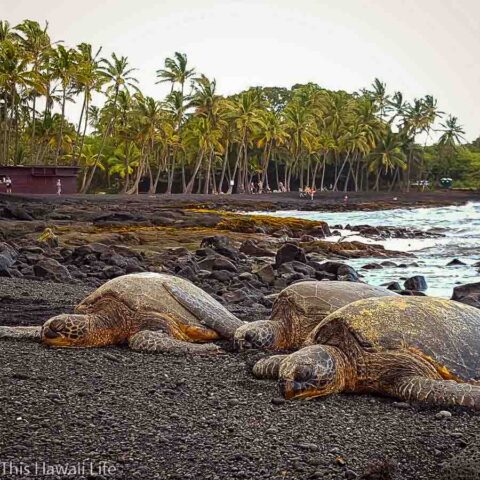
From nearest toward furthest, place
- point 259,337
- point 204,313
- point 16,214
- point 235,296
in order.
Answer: point 259,337, point 204,313, point 235,296, point 16,214

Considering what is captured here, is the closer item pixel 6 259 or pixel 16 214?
pixel 6 259

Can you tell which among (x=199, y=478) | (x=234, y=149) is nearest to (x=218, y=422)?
(x=199, y=478)

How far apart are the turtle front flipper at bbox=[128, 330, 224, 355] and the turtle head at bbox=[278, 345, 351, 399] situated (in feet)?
5.14

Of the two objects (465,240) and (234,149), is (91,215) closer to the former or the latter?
(465,240)

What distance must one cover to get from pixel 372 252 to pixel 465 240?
330 inches

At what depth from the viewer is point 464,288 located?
1202cm

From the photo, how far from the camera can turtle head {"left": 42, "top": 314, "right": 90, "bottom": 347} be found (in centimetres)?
630

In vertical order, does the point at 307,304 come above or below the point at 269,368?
above

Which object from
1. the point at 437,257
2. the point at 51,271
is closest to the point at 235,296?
the point at 51,271

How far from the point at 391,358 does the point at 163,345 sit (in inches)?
86.5

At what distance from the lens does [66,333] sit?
6312mm

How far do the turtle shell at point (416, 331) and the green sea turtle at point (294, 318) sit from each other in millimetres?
897

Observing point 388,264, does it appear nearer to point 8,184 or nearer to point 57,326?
point 57,326

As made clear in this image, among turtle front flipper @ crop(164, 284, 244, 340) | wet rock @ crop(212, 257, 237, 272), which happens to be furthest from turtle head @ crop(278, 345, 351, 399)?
wet rock @ crop(212, 257, 237, 272)
